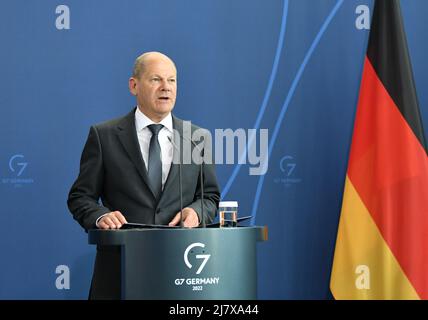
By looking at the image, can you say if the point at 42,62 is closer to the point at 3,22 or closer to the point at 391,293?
the point at 3,22

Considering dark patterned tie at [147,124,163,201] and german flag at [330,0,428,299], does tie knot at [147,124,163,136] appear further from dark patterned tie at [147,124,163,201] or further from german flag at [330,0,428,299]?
german flag at [330,0,428,299]

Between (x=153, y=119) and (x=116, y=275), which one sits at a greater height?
(x=153, y=119)

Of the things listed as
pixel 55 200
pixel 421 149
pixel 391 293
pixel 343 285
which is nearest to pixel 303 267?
pixel 343 285

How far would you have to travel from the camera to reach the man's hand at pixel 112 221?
2.76 meters

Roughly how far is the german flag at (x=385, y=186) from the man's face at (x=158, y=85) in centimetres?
152

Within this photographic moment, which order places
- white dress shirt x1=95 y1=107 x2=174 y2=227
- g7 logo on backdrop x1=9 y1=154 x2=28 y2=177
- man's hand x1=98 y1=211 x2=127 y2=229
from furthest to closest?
1. g7 logo on backdrop x1=9 y1=154 x2=28 y2=177
2. white dress shirt x1=95 y1=107 x2=174 y2=227
3. man's hand x1=98 y1=211 x2=127 y2=229

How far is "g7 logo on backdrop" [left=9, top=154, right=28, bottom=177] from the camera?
4406mm

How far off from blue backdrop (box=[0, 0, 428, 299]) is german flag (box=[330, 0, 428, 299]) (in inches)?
12.3

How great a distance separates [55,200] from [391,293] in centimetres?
212

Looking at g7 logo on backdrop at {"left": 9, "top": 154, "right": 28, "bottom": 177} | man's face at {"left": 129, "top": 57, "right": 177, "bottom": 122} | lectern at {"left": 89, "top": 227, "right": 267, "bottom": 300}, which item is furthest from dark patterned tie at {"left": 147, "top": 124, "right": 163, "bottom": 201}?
g7 logo on backdrop at {"left": 9, "top": 154, "right": 28, "bottom": 177}

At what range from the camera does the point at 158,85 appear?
10.7 ft

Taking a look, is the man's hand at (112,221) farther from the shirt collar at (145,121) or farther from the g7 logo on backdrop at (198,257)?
the shirt collar at (145,121)

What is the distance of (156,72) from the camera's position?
327cm

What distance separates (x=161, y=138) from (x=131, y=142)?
0.14 metres
